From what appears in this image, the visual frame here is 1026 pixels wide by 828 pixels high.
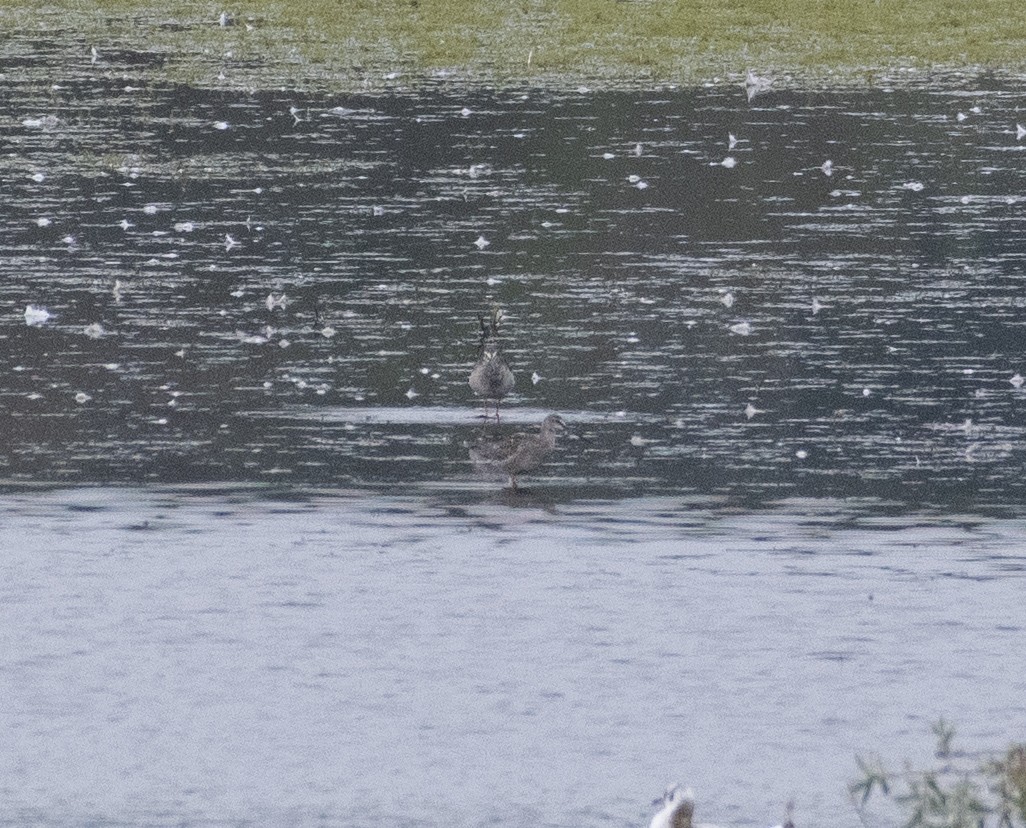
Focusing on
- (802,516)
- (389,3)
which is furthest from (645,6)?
(802,516)

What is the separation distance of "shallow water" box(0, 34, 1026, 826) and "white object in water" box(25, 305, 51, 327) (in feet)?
0.11

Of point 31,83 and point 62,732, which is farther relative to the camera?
point 31,83

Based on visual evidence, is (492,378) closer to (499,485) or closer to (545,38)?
(499,485)

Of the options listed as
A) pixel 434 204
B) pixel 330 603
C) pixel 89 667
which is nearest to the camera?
pixel 89 667

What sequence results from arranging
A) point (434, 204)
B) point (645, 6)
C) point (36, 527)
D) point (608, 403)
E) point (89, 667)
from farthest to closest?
point (645, 6), point (434, 204), point (608, 403), point (36, 527), point (89, 667)

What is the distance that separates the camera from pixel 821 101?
33125 millimetres

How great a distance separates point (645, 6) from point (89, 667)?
34041 mm

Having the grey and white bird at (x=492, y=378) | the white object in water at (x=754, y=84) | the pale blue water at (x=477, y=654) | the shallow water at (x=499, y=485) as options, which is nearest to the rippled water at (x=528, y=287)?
the shallow water at (x=499, y=485)

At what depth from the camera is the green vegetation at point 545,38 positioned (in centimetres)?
3650

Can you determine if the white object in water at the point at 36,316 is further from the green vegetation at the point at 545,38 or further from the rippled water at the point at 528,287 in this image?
the green vegetation at the point at 545,38

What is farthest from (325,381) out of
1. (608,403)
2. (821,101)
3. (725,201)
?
(821,101)

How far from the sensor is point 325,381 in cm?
1752

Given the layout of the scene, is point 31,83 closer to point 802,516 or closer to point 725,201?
point 725,201

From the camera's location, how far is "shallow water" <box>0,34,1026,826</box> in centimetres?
1044
